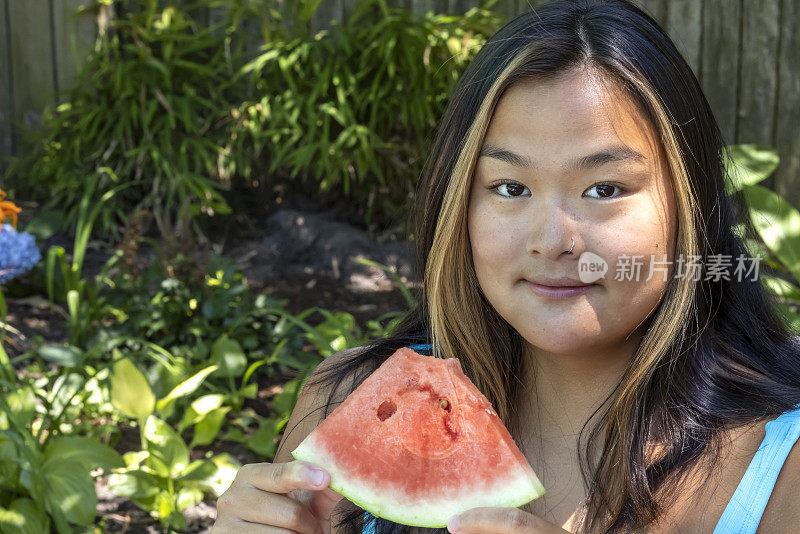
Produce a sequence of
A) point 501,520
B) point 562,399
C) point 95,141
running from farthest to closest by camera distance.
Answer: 1. point 95,141
2. point 562,399
3. point 501,520

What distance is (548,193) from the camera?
A: 1.65m

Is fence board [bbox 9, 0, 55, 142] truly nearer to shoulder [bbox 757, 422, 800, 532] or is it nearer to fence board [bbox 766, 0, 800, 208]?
fence board [bbox 766, 0, 800, 208]

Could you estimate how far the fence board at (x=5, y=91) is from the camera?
5484 millimetres

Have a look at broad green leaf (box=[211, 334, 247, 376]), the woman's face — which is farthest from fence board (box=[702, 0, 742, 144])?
the woman's face

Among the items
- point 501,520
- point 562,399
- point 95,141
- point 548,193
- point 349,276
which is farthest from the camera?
point 95,141

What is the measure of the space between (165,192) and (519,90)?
365cm

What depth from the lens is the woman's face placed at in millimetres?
1627

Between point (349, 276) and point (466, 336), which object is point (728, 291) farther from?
point (349, 276)

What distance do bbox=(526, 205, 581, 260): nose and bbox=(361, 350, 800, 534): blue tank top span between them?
0.51m

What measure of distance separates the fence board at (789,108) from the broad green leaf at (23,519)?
419 centimetres

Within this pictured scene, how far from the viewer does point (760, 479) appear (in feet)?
5.31

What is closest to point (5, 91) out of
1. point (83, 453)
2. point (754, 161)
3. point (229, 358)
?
point (229, 358)

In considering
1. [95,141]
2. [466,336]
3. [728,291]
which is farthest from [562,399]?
[95,141]

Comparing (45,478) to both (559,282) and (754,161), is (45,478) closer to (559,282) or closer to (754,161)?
(559,282)
